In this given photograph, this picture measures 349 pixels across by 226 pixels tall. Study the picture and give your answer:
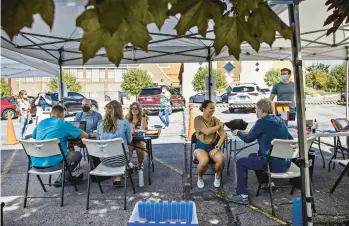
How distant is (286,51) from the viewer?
9086mm

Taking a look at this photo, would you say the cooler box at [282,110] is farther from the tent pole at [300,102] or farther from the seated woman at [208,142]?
the tent pole at [300,102]

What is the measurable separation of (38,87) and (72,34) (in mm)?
48696

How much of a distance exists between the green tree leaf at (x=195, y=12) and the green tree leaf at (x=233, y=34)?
7 cm

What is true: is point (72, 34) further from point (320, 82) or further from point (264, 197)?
point (320, 82)

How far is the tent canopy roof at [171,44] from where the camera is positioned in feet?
19.1

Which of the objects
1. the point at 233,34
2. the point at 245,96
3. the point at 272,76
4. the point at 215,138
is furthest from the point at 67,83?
the point at 233,34

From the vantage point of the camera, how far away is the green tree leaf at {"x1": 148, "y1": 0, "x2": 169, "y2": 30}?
131 centimetres

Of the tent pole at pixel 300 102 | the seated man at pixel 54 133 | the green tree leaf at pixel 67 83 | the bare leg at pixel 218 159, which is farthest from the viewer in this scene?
the green tree leaf at pixel 67 83

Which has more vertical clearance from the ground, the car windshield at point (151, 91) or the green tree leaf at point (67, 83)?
the green tree leaf at point (67, 83)

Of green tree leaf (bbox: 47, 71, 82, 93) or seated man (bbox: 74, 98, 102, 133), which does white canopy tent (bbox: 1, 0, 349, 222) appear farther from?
green tree leaf (bbox: 47, 71, 82, 93)

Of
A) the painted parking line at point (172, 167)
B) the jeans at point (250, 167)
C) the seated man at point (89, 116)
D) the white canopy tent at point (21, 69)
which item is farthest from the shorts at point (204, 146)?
the white canopy tent at point (21, 69)

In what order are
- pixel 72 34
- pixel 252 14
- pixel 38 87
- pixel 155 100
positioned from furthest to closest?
pixel 38 87
pixel 155 100
pixel 72 34
pixel 252 14

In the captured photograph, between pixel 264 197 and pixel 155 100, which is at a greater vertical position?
pixel 155 100

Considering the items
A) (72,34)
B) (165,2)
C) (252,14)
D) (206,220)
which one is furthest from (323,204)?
(72,34)
